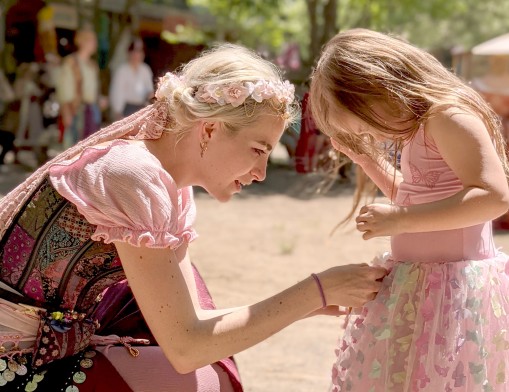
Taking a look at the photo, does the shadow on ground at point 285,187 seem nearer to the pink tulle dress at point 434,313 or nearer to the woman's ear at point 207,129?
the pink tulle dress at point 434,313

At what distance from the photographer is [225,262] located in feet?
20.7

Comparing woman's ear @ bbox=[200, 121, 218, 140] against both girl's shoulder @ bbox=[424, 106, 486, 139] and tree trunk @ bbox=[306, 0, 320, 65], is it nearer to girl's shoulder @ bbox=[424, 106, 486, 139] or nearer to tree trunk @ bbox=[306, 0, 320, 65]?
girl's shoulder @ bbox=[424, 106, 486, 139]

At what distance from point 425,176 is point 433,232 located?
5.8 inches

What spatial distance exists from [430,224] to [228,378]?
0.70 metres

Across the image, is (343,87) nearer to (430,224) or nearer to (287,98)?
(287,98)

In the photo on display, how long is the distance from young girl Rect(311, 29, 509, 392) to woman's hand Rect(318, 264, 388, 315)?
0.28 ft

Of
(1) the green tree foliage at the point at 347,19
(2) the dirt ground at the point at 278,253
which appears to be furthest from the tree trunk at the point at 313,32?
(2) the dirt ground at the point at 278,253

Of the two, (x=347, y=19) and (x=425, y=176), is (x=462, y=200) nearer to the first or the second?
(x=425, y=176)

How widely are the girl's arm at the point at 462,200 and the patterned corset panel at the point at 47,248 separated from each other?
2.21 ft

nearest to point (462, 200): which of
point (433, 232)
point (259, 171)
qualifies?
point (433, 232)

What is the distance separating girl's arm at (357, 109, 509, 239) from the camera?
1.98m

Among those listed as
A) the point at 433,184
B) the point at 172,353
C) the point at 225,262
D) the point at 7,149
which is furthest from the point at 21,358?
the point at 7,149

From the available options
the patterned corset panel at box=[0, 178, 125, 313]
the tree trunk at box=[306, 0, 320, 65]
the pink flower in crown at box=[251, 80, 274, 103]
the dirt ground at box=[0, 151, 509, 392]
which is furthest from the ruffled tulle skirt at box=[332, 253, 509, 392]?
the tree trunk at box=[306, 0, 320, 65]

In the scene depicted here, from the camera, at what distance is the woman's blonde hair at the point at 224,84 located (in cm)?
208
